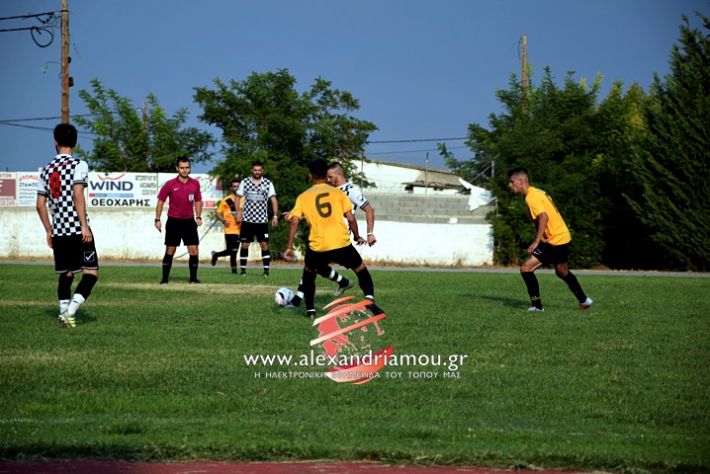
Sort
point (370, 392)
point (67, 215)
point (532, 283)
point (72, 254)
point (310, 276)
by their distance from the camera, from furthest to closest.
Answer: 1. point (532, 283)
2. point (310, 276)
3. point (72, 254)
4. point (67, 215)
5. point (370, 392)

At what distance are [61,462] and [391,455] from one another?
5.83 ft

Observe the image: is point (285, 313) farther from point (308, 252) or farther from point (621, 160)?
point (621, 160)

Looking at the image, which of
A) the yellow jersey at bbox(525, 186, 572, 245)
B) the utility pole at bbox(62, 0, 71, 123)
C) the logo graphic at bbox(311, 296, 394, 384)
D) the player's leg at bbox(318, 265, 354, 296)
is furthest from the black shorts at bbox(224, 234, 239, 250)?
the utility pole at bbox(62, 0, 71, 123)

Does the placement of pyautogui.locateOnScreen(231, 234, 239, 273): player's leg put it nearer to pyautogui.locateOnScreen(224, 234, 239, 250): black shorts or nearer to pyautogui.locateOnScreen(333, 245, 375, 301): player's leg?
pyautogui.locateOnScreen(224, 234, 239, 250): black shorts

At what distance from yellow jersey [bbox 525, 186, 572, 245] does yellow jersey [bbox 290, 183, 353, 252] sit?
308 cm

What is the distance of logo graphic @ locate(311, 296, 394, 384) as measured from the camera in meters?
7.64

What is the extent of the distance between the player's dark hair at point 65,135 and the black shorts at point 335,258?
115 inches

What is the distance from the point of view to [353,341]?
9227mm

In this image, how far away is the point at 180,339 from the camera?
9.34m

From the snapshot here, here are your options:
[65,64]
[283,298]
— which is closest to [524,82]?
[65,64]

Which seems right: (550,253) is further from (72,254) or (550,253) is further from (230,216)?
(230,216)

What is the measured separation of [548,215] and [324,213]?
358cm

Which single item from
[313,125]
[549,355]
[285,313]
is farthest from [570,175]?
[549,355]

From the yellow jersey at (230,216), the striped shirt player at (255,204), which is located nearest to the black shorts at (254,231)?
the striped shirt player at (255,204)
